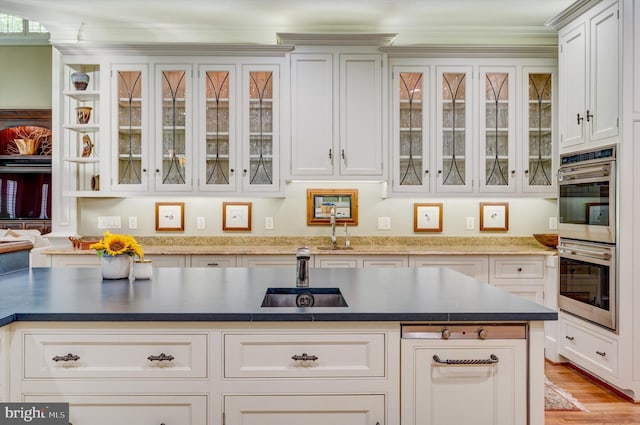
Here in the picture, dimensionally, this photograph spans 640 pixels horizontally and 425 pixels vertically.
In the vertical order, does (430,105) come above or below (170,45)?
below

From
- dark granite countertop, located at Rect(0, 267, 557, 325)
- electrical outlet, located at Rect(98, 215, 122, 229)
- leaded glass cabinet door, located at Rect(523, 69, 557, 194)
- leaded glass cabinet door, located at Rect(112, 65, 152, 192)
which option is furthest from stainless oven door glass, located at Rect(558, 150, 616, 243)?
electrical outlet, located at Rect(98, 215, 122, 229)

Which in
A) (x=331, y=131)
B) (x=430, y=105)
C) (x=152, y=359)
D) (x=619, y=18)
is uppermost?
(x=619, y=18)

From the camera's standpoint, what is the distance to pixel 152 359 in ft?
4.99

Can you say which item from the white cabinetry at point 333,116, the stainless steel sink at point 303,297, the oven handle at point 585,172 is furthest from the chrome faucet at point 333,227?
the stainless steel sink at point 303,297

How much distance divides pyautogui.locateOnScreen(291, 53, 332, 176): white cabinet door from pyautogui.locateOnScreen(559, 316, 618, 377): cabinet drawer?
2.25 m

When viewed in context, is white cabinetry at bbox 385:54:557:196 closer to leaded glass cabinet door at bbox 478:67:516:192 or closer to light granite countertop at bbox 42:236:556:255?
leaded glass cabinet door at bbox 478:67:516:192

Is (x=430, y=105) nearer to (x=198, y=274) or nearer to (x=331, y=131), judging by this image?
(x=331, y=131)

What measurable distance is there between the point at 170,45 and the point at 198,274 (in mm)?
2436

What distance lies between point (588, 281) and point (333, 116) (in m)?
2.35

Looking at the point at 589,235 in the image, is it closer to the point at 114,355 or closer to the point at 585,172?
the point at 585,172

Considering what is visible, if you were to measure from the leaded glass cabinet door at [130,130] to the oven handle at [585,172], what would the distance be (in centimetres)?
340

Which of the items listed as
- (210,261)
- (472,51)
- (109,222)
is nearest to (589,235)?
(472,51)

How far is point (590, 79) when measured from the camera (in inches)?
123

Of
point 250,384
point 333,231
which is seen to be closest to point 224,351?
point 250,384
